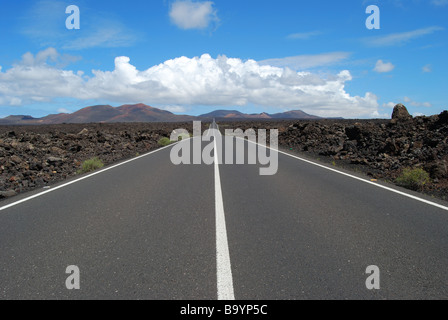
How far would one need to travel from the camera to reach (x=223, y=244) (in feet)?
15.7

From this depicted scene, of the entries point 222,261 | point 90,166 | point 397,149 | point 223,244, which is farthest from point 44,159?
point 397,149

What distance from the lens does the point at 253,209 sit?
6738 mm

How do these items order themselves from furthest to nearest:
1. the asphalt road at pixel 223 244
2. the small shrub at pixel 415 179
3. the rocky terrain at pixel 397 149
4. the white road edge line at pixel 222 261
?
1. the rocky terrain at pixel 397 149
2. the small shrub at pixel 415 179
3. the asphalt road at pixel 223 244
4. the white road edge line at pixel 222 261

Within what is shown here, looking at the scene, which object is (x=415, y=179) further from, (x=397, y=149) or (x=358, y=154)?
(x=358, y=154)

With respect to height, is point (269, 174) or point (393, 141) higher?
point (393, 141)

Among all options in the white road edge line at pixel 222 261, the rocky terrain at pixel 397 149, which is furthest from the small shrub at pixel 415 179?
the white road edge line at pixel 222 261

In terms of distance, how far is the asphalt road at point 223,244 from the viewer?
355cm

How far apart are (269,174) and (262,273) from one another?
764 cm

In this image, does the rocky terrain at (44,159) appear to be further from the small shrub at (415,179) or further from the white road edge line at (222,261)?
the small shrub at (415,179)

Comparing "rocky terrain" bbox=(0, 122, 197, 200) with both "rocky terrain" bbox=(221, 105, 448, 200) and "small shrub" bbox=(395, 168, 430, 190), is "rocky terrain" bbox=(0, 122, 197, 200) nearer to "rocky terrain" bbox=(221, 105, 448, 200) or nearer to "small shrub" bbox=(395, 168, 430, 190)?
"small shrub" bbox=(395, 168, 430, 190)

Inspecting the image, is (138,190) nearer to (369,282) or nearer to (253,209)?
(253,209)

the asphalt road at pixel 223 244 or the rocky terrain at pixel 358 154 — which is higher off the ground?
the rocky terrain at pixel 358 154

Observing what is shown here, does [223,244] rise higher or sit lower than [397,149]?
lower
